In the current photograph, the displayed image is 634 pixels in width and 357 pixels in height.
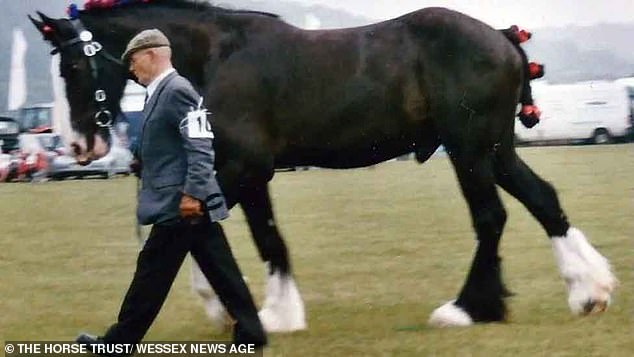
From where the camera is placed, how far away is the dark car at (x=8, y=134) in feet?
128

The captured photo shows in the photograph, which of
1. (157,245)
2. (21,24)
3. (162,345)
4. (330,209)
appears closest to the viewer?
(157,245)

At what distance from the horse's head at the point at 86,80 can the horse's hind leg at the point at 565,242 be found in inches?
102

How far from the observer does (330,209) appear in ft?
57.8

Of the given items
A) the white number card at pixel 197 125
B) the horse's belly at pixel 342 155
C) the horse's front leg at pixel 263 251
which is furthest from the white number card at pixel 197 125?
the horse's belly at pixel 342 155

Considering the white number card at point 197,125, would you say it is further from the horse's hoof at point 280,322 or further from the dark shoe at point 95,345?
the horse's hoof at point 280,322

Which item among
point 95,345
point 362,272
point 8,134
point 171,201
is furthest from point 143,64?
point 8,134

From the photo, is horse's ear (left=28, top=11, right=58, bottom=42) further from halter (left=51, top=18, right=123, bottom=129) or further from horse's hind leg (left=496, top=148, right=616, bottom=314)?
horse's hind leg (left=496, top=148, right=616, bottom=314)

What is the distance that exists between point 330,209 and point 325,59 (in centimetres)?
1008

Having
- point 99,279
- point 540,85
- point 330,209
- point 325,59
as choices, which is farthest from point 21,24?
point 325,59

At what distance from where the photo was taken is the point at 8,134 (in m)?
40.7

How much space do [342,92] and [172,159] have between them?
5.54 ft

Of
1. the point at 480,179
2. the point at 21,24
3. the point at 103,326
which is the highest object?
the point at 480,179

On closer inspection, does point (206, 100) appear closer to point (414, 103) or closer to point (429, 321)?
point (414, 103)

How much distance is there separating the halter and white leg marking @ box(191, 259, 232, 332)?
3.57ft
